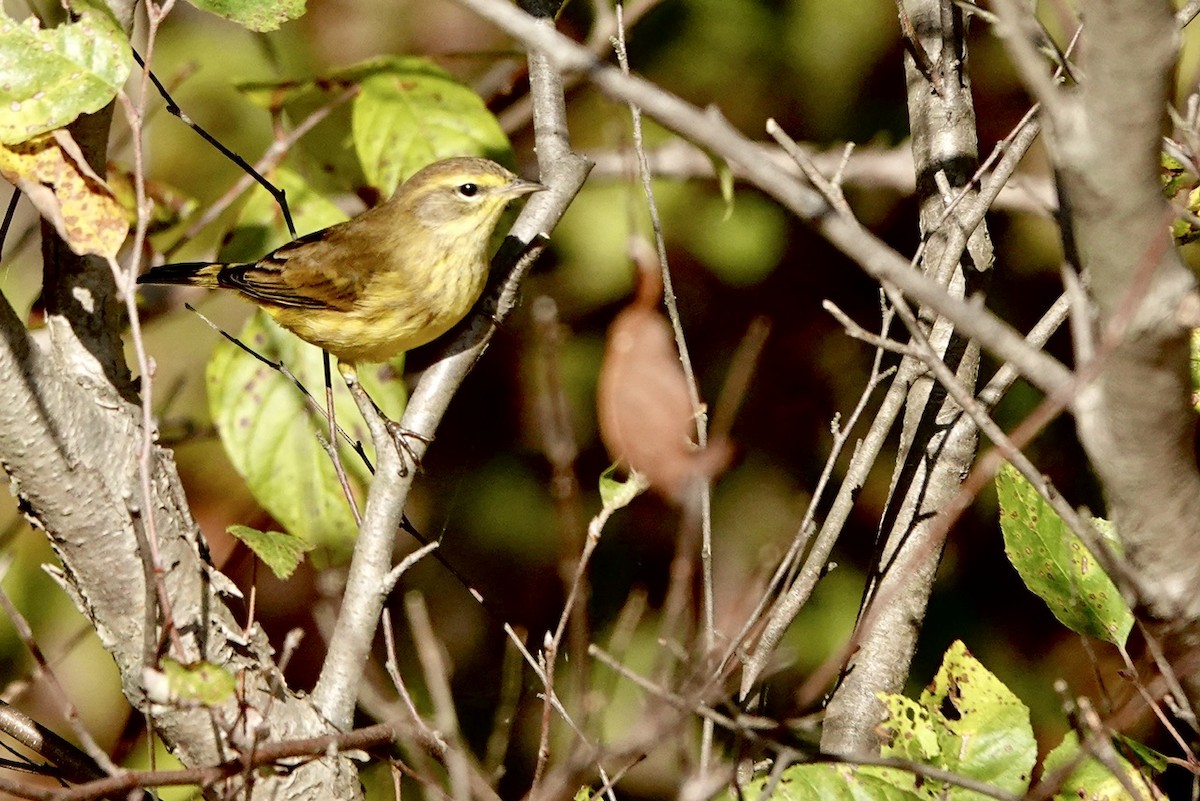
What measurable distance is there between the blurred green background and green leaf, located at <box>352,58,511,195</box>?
3.29 feet

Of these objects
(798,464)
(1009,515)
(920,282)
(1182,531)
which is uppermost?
(920,282)

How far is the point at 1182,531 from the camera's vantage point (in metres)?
1.45

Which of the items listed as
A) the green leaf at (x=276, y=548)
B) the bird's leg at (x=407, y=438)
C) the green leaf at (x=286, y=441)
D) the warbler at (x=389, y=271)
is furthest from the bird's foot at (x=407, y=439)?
the warbler at (x=389, y=271)

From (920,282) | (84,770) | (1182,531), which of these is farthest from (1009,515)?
(84,770)

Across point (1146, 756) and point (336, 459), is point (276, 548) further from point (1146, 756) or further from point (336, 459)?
point (1146, 756)

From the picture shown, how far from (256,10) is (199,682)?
1.40m

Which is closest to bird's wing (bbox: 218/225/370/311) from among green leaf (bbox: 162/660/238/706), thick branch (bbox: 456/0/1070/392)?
green leaf (bbox: 162/660/238/706)

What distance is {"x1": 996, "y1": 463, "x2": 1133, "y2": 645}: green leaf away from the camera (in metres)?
2.01

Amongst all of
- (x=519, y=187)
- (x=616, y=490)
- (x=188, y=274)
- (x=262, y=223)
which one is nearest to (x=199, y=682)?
(x=616, y=490)

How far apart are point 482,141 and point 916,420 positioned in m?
1.50

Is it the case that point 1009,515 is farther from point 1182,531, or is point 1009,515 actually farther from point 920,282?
point 920,282

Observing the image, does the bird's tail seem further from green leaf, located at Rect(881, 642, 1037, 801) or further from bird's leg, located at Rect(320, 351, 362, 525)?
green leaf, located at Rect(881, 642, 1037, 801)

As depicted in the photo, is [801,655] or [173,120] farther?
[173,120]

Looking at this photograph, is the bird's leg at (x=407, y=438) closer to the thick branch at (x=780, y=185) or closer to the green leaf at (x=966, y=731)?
the green leaf at (x=966, y=731)
